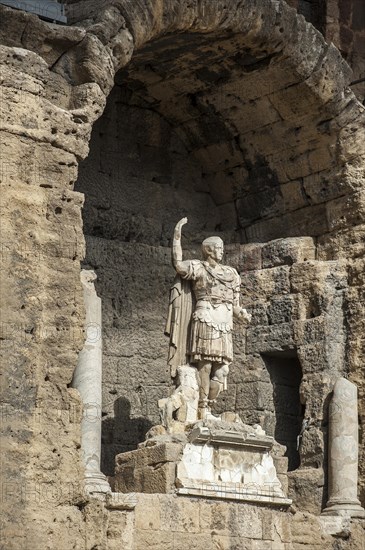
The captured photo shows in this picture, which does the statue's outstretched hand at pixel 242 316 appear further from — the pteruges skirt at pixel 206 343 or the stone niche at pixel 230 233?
the stone niche at pixel 230 233

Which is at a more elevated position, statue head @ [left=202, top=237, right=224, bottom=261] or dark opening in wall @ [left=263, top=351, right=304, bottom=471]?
statue head @ [left=202, top=237, right=224, bottom=261]

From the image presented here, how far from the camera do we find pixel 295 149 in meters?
14.3

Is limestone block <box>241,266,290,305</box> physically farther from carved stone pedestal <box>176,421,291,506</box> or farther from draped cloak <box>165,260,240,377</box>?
carved stone pedestal <box>176,421,291,506</box>

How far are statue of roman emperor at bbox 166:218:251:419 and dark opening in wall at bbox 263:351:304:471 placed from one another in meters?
1.37

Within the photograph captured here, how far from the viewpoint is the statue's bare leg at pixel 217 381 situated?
41.8ft

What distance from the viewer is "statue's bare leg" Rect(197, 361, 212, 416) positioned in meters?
12.7

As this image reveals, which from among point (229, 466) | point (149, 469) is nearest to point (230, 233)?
point (229, 466)

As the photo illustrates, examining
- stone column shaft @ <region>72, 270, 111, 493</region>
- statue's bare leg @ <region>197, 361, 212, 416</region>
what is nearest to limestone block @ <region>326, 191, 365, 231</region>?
statue's bare leg @ <region>197, 361, 212, 416</region>

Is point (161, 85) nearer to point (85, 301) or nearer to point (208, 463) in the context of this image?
point (85, 301)

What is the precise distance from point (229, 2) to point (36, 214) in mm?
3107

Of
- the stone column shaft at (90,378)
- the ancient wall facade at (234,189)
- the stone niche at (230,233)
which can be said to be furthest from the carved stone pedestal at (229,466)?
the stone niche at (230,233)

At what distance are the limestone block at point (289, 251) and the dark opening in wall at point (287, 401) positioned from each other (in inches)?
33.7

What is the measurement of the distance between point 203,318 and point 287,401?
6.16 ft

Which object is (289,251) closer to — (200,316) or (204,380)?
(200,316)
